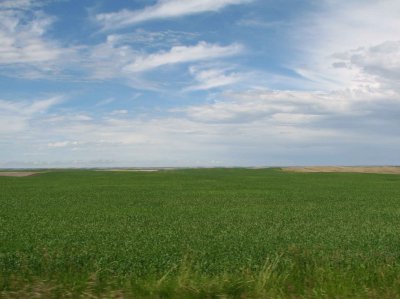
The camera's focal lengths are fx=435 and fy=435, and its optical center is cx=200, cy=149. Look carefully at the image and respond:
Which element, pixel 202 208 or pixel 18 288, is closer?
pixel 18 288

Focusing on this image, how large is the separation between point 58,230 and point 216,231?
257 inches

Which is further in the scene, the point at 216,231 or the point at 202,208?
the point at 202,208

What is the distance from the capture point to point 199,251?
41.5ft

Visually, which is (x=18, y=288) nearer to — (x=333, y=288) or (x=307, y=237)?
(x=333, y=288)

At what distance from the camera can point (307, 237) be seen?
1598 cm

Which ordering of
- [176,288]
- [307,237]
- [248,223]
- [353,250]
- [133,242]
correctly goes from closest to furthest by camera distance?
[176,288]
[353,250]
[133,242]
[307,237]
[248,223]

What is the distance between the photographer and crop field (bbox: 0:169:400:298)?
23.5ft

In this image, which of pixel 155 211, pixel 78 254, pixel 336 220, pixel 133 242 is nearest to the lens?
pixel 78 254

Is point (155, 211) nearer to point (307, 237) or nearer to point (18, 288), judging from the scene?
point (307, 237)

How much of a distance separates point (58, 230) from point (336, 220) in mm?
13192

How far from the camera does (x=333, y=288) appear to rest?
7121mm

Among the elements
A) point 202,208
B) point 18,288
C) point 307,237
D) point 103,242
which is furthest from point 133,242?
point 202,208

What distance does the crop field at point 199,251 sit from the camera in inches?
282

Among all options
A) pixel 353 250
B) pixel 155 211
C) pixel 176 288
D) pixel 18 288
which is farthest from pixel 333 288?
pixel 155 211
